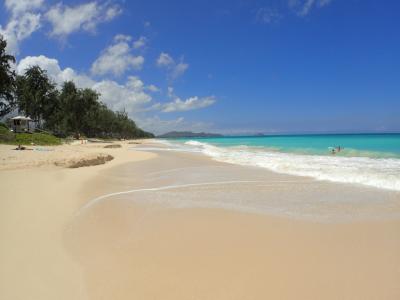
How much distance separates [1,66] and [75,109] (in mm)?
24889

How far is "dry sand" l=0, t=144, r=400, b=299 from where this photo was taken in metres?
3.31

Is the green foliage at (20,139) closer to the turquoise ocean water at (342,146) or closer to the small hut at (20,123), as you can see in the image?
the small hut at (20,123)

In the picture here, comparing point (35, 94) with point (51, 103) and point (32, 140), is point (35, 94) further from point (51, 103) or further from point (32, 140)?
point (32, 140)

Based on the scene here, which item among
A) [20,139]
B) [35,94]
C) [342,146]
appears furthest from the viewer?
[35,94]

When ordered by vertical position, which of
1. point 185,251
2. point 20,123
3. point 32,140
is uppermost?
point 20,123

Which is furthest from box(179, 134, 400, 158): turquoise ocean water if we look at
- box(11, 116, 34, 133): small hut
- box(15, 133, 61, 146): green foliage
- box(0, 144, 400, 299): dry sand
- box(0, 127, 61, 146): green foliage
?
box(11, 116, 34, 133): small hut

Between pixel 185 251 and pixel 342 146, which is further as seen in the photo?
pixel 342 146

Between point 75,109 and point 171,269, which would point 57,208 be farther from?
point 75,109

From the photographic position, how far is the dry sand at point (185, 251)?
3.31 meters

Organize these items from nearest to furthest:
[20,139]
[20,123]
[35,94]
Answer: [20,139] → [20,123] → [35,94]

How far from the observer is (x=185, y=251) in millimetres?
4312

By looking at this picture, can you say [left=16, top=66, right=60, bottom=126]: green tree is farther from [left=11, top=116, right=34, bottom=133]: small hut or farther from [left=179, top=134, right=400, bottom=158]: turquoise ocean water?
[left=179, top=134, right=400, bottom=158]: turquoise ocean water

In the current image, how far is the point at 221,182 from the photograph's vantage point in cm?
1027

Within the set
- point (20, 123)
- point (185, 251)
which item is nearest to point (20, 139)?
point (20, 123)
